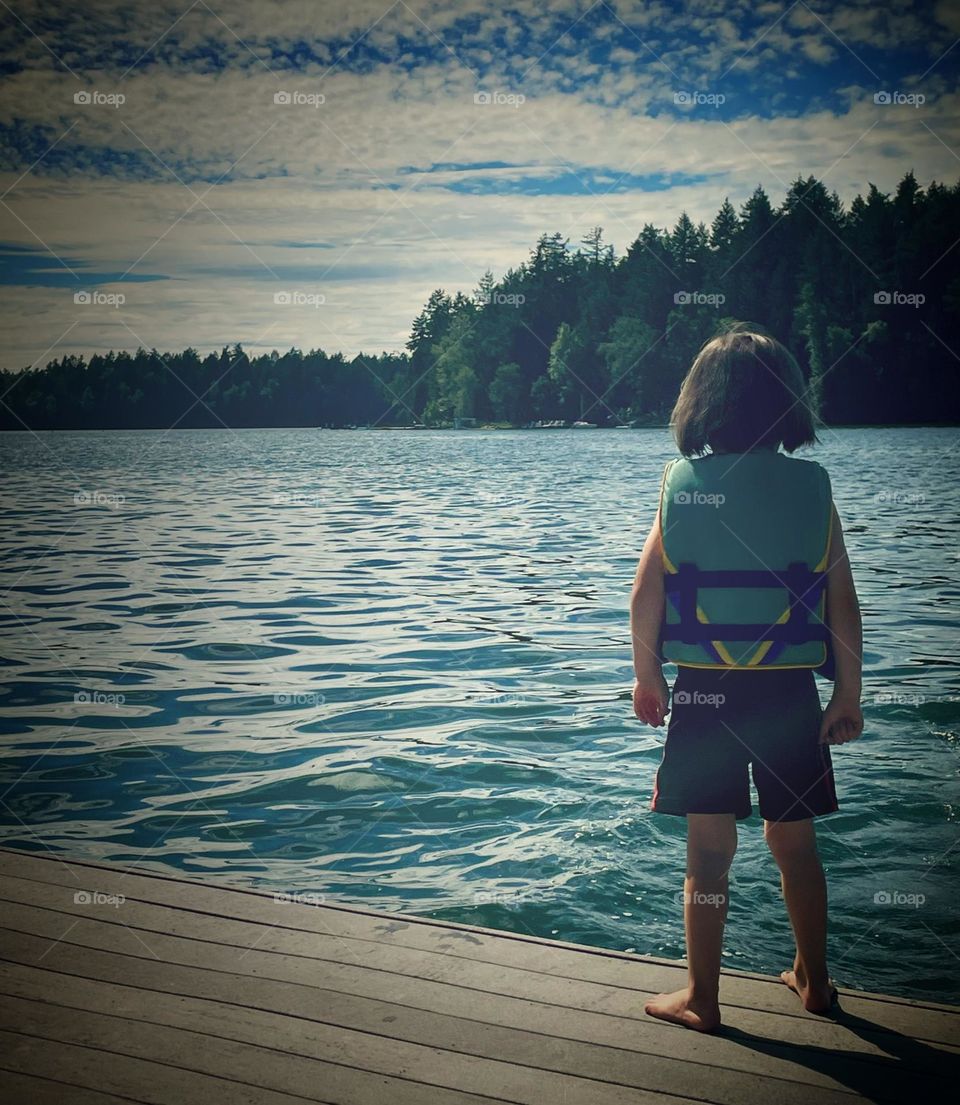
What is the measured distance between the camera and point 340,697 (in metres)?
8.73

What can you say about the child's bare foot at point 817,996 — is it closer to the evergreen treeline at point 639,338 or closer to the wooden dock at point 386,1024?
the wooden dock at point 386,1024

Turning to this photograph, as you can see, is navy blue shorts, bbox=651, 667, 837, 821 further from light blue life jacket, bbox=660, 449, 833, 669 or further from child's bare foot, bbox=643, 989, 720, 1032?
child's bare foot, bbox=643, 989, 720, 1032

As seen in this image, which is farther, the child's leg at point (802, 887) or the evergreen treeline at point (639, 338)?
the evergreen treeline at point (639, 338)

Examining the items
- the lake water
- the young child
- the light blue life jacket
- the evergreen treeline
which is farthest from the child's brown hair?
the evergreen treeline

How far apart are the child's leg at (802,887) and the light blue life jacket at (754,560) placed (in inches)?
19.9

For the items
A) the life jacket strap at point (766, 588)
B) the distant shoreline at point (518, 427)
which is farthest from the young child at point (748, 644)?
the distant shoreline at point (518, 427)

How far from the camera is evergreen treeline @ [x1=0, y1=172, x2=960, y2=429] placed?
7950 centimetres

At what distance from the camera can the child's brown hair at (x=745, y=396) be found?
321cm

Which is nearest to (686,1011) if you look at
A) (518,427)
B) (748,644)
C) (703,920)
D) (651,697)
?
(703,920)

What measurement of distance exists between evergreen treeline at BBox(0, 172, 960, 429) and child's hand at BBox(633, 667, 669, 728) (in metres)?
61.5

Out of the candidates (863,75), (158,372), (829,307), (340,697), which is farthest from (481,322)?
(340,697)

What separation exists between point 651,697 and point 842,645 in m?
0.57

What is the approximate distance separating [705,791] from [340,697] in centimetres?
589

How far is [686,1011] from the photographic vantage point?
120 inches
